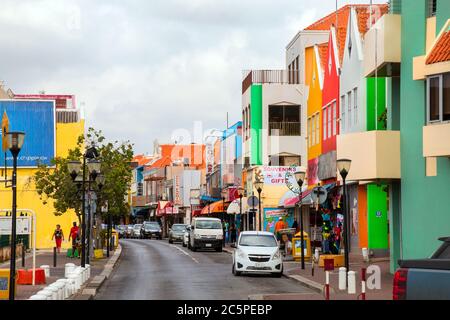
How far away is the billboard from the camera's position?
61928 millimetres

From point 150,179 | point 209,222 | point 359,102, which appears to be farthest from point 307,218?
point 150,179

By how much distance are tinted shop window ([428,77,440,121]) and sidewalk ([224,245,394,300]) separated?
5.07 m

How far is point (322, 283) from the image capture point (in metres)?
28.4

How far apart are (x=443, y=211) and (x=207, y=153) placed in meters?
77.3

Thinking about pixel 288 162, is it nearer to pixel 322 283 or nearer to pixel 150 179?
pixel 322 283

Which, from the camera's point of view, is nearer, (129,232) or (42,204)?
(42,204)

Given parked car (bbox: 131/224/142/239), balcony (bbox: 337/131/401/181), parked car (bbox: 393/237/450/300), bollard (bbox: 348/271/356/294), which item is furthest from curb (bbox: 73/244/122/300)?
parked car (bbox: 131/224/142/239)

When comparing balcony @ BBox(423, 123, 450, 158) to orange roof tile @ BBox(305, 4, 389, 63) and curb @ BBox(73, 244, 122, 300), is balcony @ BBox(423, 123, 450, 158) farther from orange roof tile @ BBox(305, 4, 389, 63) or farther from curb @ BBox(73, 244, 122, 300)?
orange roof tile @ BBox(305, 4, 389, 63)

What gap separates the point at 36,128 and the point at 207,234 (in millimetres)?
14032

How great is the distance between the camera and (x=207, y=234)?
2229 inches

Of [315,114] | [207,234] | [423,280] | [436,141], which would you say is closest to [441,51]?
[436,141]

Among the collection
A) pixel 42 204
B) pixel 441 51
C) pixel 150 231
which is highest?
pixel 441 51

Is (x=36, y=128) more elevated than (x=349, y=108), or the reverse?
(x=36, y=128)

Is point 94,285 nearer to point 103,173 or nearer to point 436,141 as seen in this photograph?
point 436,141
